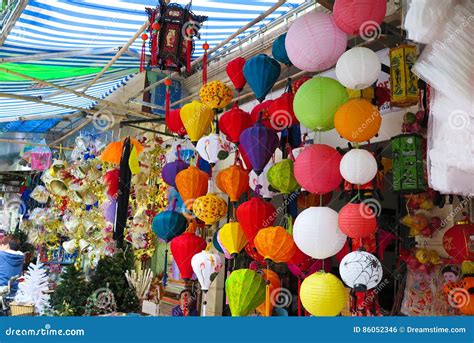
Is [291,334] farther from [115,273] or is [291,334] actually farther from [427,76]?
[115,273]

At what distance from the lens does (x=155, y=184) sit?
4.56 metres

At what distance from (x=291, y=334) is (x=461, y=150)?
0.73 m

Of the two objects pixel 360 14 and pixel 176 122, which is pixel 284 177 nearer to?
pixel 360 14

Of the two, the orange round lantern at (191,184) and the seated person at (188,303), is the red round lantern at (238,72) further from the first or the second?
the seated person at (188,303)

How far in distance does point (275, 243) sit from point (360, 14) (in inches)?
46.2

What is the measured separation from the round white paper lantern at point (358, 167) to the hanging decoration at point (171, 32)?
172cm

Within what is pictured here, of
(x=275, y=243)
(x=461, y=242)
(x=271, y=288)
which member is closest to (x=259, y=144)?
(x=275, y=243)

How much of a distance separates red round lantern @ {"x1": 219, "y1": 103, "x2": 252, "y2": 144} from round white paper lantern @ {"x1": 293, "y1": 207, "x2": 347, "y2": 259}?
0.77m

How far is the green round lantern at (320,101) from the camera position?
2.02 metres

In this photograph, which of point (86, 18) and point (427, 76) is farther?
point (86, 18)

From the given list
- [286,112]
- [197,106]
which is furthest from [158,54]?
[286,112]

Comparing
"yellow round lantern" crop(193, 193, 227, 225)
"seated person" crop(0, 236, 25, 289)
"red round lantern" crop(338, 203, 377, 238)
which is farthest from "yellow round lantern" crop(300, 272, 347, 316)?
"seated person" crop(0, 236, 25, 289)

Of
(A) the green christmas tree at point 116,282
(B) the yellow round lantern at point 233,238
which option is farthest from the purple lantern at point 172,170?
(A) the green christmas tree at point 116,282

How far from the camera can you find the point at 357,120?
1.92 metres
